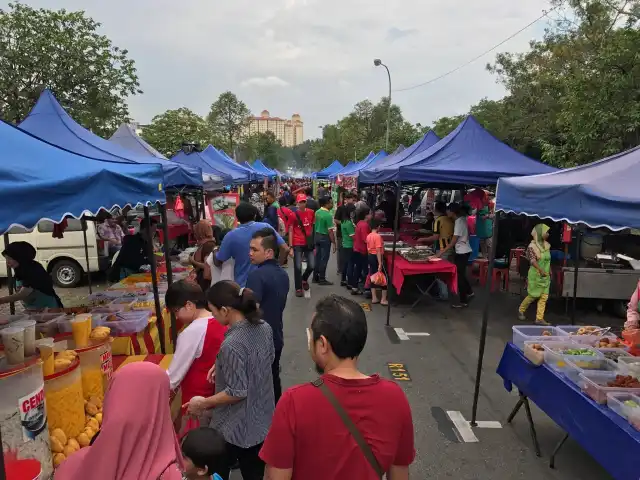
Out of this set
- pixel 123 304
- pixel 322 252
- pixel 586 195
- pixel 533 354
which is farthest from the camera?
pixel 322 252

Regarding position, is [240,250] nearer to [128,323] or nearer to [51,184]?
[128,323]

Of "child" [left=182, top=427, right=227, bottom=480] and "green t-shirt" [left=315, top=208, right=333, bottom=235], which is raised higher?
"green t-shirt" [left=315, top=208, right=333, bottom=235]

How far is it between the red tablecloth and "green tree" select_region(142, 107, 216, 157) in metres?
28.1

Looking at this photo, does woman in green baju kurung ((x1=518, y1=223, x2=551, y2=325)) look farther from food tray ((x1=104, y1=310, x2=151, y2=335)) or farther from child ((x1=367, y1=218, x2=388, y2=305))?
food tray ((x1=104, y1=310, x2=151, y2=335))

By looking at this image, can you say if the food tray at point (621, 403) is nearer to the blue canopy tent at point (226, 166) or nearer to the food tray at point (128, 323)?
the food tray at point (128, 323)

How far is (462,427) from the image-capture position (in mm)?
4398

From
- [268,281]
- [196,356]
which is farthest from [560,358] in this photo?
[196,356]

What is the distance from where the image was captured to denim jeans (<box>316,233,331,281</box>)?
985 cm

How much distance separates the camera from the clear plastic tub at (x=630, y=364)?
11.2 ft

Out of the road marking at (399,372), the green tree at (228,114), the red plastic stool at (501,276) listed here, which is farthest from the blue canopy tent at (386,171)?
the green tree at (228,114)

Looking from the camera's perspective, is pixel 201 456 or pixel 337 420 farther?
pixel 201 456

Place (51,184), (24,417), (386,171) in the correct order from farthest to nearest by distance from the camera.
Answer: (386,171), (51,184), (24,417)

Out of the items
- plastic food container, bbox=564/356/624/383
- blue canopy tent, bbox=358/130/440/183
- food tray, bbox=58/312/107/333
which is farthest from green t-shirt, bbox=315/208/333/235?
plastic food container, bbox=564/356/624/383

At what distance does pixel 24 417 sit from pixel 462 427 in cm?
373
